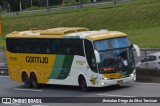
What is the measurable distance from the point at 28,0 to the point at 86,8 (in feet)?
149

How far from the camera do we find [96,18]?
62750 millimetres

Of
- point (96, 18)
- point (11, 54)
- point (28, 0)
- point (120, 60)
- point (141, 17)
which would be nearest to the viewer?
point (120, 60)

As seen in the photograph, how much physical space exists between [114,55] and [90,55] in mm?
1054

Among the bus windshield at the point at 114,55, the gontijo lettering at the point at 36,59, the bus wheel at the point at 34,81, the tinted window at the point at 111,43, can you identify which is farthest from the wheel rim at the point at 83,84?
the bus wheel at the point at 34,81

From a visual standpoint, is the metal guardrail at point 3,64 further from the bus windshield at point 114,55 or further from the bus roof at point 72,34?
the bus windshield at point 114,55

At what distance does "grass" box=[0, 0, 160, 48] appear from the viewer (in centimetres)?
5572

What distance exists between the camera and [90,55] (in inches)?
1014

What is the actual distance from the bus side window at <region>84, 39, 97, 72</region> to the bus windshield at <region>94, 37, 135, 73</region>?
27 cm

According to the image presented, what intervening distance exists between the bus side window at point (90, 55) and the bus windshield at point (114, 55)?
265 millimetres

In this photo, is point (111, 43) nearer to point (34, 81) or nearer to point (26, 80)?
point (34, 81)

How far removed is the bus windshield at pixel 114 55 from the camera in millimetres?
25547

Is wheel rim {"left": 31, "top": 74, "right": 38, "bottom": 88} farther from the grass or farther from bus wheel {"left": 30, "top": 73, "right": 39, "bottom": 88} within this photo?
the grass

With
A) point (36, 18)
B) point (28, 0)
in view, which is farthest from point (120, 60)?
point (28, 0)

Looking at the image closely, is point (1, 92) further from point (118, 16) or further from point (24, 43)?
point (118, 16)
